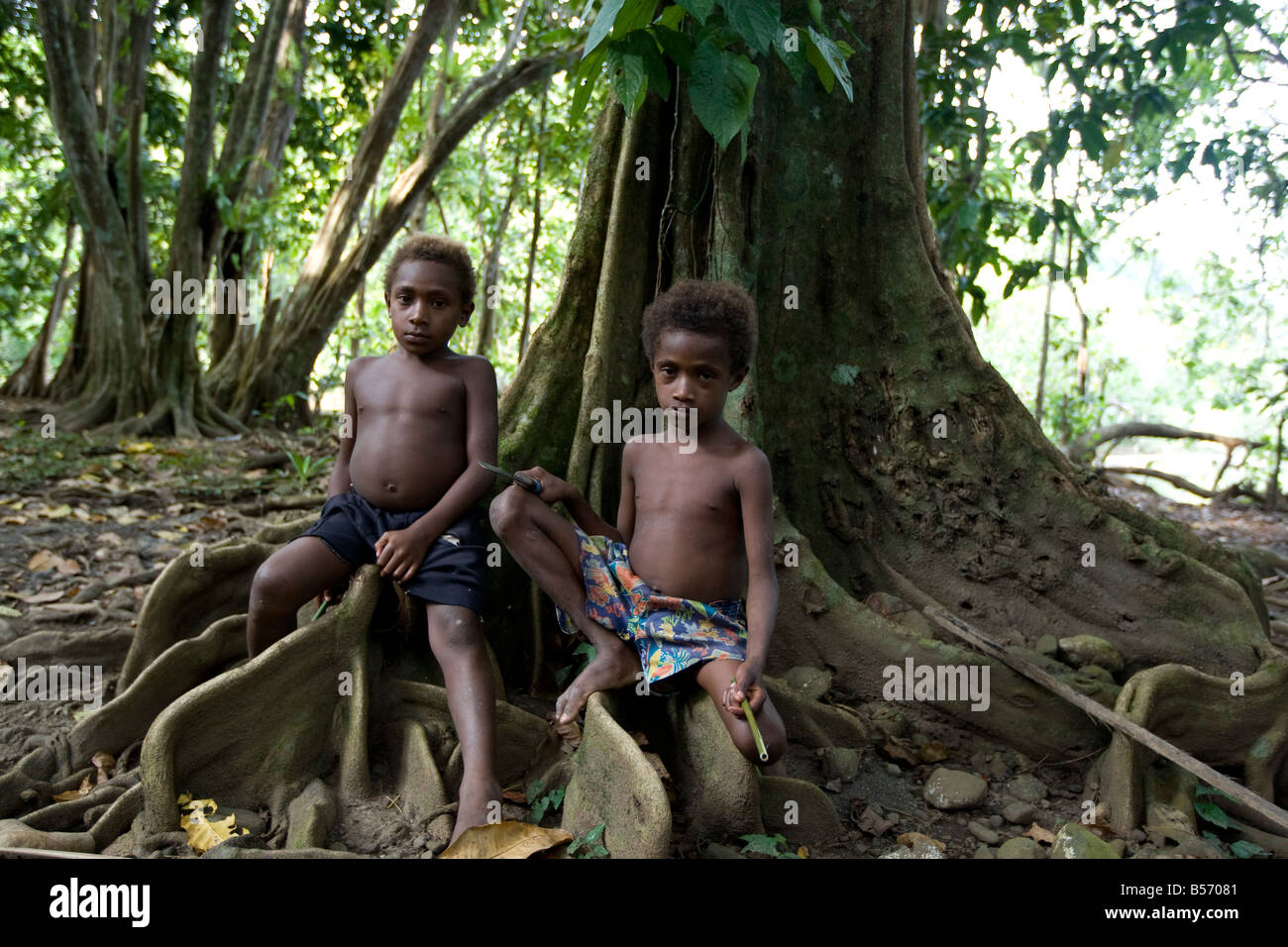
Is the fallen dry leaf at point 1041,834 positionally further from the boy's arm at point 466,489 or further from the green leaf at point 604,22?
the green leaf at point 604,22

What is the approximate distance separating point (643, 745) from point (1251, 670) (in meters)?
2.32

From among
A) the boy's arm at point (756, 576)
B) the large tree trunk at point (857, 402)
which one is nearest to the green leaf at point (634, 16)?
the boy's arm at point (756, 576)

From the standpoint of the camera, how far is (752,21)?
1974mm

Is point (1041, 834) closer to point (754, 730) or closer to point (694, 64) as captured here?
point (754, 730)

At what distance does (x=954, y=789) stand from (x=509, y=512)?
161 cm

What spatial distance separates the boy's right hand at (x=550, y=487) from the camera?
9.59 ft

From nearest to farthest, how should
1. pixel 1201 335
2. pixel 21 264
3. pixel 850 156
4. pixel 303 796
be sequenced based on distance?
1. pixel 303 796
2. pixel 850 156
3. pixel 21 264
4. pixel 1201 335

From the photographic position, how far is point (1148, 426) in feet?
29.7

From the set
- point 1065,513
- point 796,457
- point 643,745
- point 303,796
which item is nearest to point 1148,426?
point 1065,513

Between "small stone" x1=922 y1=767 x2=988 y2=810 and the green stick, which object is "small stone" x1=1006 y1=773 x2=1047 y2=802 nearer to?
"small stone" x1=922 y1=767 x2=988 y2=810

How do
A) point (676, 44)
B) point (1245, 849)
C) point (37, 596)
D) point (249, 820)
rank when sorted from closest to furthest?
point (676, 44)
point (249, 820)
point (1245, 849)
point (37, 596)

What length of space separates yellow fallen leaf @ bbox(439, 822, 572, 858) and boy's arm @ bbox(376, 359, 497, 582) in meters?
0.90

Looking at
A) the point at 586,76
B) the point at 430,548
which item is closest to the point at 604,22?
the point at 586,76

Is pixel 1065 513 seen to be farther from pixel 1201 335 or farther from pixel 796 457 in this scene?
pixel 1201 335
